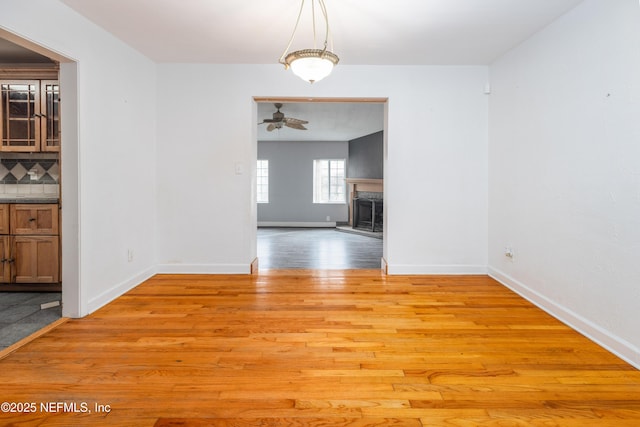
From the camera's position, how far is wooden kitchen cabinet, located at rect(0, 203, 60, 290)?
130 inches

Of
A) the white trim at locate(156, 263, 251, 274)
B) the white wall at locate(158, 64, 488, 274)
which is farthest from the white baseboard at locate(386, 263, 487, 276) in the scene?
the white trim at locate(156, 263, 251, 274)

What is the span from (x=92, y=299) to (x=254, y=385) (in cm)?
186

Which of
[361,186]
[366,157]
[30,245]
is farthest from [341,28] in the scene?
[361,186]

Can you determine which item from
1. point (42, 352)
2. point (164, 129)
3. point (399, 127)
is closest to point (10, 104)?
point (164, 129)

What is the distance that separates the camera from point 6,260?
10.9ft

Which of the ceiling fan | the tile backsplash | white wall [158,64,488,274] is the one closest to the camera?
the tile backsplash

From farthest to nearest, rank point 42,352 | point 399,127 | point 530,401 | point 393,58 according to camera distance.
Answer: point 399,127 < point 393,58 < point 42,352 < point 530,401

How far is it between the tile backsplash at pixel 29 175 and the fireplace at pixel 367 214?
614 centimetres

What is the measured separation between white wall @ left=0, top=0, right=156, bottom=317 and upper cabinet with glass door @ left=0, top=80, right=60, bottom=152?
722 millimetres

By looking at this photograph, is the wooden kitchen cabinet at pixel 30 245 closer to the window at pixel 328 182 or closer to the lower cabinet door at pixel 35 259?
the lower cabinet door at pixel 35 259

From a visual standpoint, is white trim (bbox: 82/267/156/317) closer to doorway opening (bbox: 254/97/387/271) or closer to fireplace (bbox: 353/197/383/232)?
doorway opening (bbox: 254/97/387/271)

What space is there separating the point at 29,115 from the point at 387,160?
3.67 m

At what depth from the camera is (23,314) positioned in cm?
286

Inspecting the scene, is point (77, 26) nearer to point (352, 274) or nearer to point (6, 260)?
point (6, 260)
